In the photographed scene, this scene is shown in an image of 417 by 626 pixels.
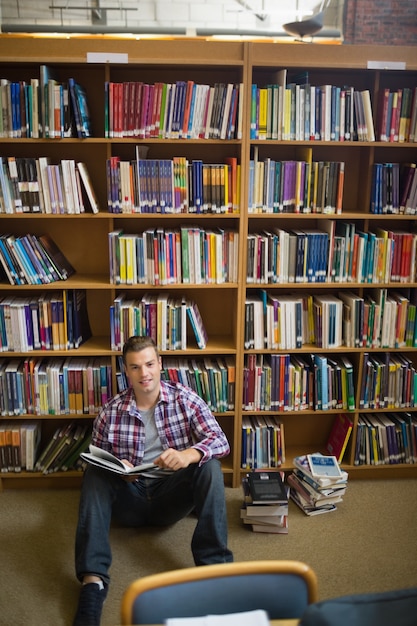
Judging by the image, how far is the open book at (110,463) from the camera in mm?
2365

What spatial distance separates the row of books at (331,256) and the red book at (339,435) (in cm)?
85

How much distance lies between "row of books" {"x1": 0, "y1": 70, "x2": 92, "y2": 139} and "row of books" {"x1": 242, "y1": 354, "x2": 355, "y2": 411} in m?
1.55

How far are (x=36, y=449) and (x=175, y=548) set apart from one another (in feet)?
3.31

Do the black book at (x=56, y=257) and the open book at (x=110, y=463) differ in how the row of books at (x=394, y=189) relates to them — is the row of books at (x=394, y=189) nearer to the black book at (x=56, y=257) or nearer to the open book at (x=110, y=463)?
the black book at (x=56, y=257)

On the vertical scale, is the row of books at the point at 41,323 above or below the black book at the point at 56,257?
below

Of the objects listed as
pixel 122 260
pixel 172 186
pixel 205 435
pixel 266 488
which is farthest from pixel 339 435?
pixel 172 186


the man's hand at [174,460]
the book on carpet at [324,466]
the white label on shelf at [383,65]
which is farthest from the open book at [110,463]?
the white label on shelf at [383,65]

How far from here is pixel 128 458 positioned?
2680mm

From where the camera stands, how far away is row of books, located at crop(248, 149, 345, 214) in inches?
111

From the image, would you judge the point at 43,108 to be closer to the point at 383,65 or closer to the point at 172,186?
the point at 172,186

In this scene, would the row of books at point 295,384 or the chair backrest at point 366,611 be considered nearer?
the chair backrest at point 366,611

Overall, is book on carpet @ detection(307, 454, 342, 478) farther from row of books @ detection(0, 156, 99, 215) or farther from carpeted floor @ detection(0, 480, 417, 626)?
row of books @ detection(0, 156, 99, 215)

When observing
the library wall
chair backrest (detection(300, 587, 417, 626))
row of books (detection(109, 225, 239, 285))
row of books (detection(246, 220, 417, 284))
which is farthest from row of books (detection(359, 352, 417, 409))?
the library wall

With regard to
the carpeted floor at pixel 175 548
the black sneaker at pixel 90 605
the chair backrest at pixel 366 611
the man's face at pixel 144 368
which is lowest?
the carpeted floor at pixel 175 548
